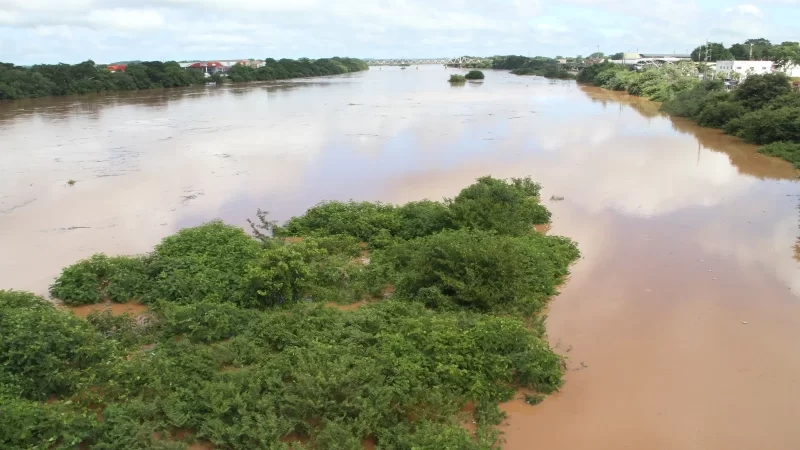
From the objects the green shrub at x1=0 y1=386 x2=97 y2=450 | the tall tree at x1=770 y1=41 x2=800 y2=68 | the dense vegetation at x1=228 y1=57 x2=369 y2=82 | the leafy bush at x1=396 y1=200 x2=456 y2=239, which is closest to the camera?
the green shrub at x1=0 y1=386 x2=97 y2=450

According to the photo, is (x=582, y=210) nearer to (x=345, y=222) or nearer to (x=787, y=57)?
(x=345, y=222)

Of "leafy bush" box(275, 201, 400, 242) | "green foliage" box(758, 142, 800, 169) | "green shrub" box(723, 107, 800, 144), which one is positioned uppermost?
"green shrub" box(723, 107, 800, 144)

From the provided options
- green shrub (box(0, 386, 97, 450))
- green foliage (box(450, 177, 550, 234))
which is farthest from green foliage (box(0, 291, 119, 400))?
green foliage (box(450, 177, 550, 234))

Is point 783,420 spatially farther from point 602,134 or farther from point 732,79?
point 732,79

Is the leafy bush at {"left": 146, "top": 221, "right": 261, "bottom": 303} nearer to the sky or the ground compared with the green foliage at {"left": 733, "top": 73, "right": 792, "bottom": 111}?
nearer to the ground

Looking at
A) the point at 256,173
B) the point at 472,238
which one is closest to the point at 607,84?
the point at 256,173

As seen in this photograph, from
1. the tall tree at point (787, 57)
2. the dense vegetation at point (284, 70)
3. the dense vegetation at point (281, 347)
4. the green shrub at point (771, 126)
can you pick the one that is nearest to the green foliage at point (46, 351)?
the dense vegetation at point (281, 347)

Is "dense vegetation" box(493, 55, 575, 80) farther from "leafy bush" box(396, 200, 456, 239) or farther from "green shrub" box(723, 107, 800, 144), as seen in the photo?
"leafy bush" box(396, 200, 456, 239)

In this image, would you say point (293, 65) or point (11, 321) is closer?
point (11, 321)
